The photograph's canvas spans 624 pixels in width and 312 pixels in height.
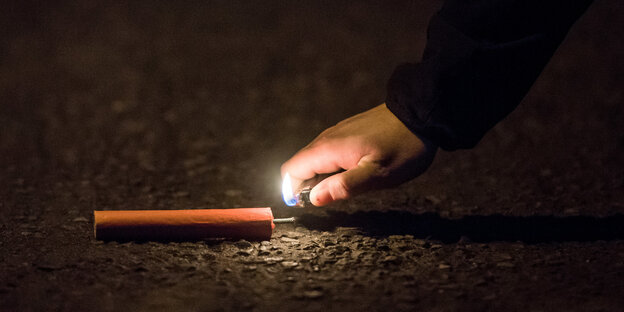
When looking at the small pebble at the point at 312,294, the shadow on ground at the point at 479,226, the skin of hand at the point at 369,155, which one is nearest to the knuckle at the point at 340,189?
the skin of hand at the point at 369,155

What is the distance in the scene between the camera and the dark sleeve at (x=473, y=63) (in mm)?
2387

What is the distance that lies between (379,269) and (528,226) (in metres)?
0.83

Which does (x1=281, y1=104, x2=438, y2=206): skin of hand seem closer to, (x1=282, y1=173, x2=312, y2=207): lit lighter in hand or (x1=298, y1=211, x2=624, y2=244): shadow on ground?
(x1=282, y1=173, x2=312, y2=207): lit lighter in hand

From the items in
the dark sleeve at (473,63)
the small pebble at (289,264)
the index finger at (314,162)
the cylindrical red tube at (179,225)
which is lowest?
the small pebble at (289,264)

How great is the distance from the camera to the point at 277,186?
348cm

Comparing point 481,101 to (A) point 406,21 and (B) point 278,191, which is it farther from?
(A) point 406,21

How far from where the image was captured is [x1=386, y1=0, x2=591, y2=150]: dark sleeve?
7.83 feet

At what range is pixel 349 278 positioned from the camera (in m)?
2.30

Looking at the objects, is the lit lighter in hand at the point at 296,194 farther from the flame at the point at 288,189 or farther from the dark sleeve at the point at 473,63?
the dark sleeve at the point at 473,63

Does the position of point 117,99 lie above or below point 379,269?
above

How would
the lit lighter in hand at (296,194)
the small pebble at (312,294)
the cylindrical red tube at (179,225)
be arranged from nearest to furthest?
the small pebble at (312,294) → the cylindrical red tube at (179,225) → the lit lighter in hand at (296,194)

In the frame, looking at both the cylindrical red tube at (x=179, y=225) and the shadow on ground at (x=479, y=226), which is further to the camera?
the shadow on ground at (x=479, y=226)

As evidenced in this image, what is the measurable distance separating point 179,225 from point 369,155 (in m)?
0.75

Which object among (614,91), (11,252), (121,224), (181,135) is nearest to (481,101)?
(121,224)
